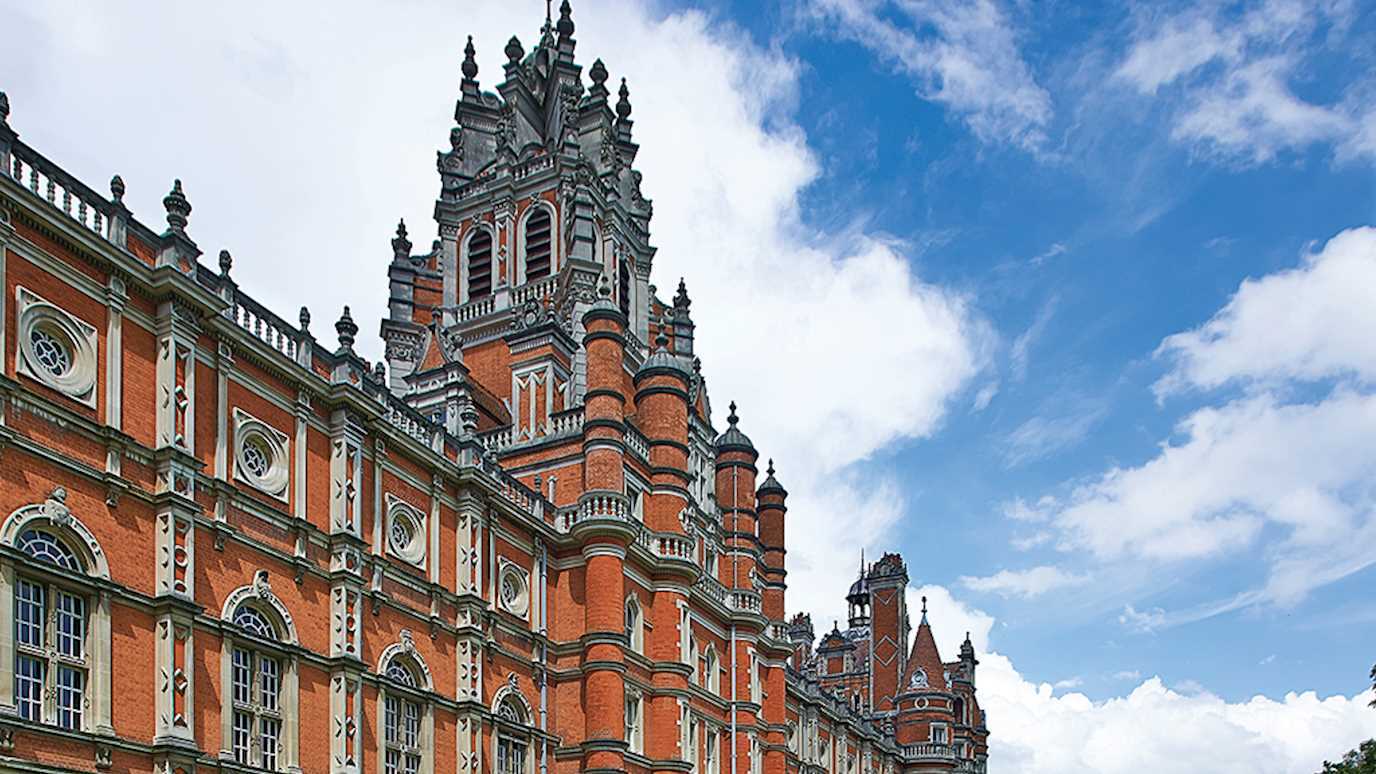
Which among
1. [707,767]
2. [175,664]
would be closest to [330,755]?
[175,664]

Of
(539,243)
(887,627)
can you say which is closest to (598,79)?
(539,243)

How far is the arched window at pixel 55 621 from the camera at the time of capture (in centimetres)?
2542

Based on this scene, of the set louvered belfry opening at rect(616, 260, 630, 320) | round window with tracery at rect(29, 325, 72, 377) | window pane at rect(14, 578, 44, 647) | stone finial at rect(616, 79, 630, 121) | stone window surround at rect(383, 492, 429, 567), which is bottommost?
window pane at rect(14, 578, 44, 647)

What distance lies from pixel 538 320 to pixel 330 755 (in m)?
23.6

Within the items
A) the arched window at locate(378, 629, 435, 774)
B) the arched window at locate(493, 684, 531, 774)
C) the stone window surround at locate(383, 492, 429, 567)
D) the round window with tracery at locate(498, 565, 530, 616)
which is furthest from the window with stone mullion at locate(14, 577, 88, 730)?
the round window with tracery at locate(498, 565, 530, 616)

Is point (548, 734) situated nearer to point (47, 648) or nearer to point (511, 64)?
point (47, 648)

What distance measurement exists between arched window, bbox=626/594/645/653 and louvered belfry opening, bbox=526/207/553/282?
14944mm

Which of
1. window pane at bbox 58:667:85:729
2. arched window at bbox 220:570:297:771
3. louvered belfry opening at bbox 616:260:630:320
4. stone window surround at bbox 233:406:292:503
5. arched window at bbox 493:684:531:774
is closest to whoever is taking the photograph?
window pane at bbox 58:667:85:729

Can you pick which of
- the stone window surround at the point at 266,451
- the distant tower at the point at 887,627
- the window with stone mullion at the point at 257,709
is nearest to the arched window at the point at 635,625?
the stone window surround at the point at 266,451

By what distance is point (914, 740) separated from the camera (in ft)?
301

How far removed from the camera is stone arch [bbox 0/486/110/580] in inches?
1013

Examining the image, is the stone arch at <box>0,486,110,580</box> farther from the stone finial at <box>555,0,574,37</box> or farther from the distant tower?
the distant tower

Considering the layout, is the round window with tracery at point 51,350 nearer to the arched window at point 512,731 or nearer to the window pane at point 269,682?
the window pane at point 269,682

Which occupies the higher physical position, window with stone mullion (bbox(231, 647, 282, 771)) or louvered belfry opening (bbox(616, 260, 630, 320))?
louvered belfry opening (bbox(616, 260, 630, 320))
